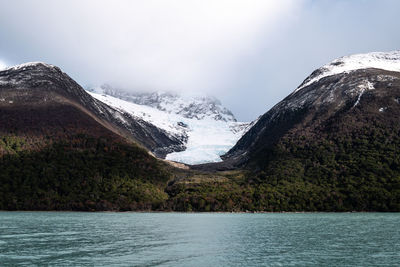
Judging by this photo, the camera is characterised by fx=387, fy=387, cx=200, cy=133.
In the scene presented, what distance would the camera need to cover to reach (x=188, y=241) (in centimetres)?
7369

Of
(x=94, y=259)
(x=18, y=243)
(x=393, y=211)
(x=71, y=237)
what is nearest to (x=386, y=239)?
(x=94, y=259)

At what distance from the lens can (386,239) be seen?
74.7 m

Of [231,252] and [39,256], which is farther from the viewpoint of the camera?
[231,252]

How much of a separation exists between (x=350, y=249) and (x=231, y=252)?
63.8 feet

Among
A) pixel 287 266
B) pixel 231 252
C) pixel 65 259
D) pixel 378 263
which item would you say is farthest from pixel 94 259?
pixel 378 263

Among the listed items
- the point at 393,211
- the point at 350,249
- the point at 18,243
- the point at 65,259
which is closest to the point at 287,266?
the point at 350,249

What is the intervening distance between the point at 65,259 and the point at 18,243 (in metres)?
19.2

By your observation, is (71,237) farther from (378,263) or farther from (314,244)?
(378,263)

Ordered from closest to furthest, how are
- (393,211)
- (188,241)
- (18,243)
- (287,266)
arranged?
1. (287,266)
2. (18,243)
3. (188,241)
4. (393,211)

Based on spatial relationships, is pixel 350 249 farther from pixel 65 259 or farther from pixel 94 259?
pixel 65 259

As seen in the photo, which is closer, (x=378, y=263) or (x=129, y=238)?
(x=378, y=263)

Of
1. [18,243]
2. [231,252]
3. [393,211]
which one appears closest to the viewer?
[231,252]

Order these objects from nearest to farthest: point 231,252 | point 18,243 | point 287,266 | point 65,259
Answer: point 287,266 < point 65,259 < point 231,252 < point 18,243

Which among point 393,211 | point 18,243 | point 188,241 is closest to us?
point 18,243
